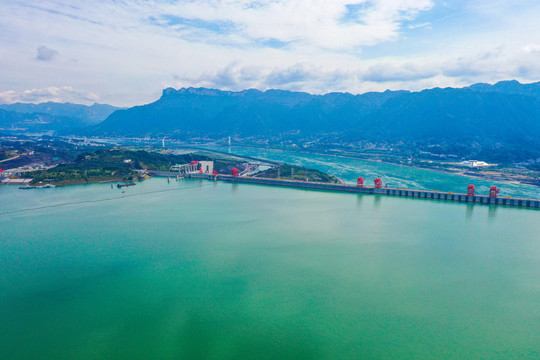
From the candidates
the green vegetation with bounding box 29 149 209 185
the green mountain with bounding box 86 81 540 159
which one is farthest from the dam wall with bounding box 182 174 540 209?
the green mountain with bounding box 86 81 540 159

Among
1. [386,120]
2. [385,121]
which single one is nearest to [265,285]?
[385,121]

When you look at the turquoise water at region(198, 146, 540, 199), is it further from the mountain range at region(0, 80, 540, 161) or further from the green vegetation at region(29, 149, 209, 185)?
the green vegetation at region(29, 149, 209, 185)

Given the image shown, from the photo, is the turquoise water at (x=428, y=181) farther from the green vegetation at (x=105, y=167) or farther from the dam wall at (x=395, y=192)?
the green vegetation at (x=105, y=167)

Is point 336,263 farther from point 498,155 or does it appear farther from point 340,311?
point 498,155

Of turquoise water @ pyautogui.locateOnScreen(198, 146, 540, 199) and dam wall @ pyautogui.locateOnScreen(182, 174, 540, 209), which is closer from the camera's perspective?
dam wall @ pyautogui.locateOnScreen(182, 174, 540, 209)

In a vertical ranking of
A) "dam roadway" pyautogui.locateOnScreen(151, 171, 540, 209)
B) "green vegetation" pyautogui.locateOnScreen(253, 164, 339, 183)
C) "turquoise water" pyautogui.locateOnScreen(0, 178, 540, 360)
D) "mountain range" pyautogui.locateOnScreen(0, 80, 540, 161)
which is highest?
"mountain range" pyautogui.locateOnScreen(0, 80, 540, 161)

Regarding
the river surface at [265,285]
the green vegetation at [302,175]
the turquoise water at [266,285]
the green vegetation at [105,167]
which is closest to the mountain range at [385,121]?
the green vegetation at [302,175]

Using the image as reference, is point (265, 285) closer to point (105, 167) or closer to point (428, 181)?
point (105, 167)
